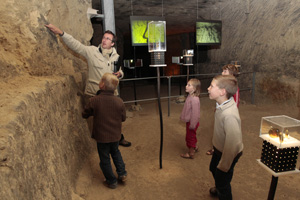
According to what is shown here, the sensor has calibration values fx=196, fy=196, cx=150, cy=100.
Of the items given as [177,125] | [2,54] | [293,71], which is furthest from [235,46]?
[2,54]

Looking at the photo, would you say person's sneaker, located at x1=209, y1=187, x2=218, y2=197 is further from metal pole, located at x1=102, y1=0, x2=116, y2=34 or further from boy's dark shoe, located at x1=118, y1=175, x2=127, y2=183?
metal pole, located at x1=102, y1=0, x2=116, y2=34

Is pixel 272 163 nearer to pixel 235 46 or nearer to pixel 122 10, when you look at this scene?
pixel 235 46

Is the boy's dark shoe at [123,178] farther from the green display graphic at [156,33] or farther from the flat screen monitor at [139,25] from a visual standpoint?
the flat screen monitor at [139,25]

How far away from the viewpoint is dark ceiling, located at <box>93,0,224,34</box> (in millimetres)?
6352

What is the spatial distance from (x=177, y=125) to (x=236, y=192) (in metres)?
2.30

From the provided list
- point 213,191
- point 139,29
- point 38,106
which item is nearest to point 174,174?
point 213,191

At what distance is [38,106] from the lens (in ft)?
5.21

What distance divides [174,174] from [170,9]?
6077mm

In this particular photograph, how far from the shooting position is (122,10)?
686cm

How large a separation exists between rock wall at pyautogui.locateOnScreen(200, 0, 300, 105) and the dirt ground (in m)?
1.98

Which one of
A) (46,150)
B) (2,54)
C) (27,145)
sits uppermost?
(2,54)

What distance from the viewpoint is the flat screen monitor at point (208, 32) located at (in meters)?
6.35

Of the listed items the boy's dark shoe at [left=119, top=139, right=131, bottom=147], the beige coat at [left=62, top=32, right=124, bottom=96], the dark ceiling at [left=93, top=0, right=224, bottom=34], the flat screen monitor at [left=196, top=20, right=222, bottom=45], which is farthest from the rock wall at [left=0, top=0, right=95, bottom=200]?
the flat screen monitor at [left=196, top=20, right=222, bottom=45]

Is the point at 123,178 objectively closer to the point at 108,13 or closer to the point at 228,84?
the point at 228,84
